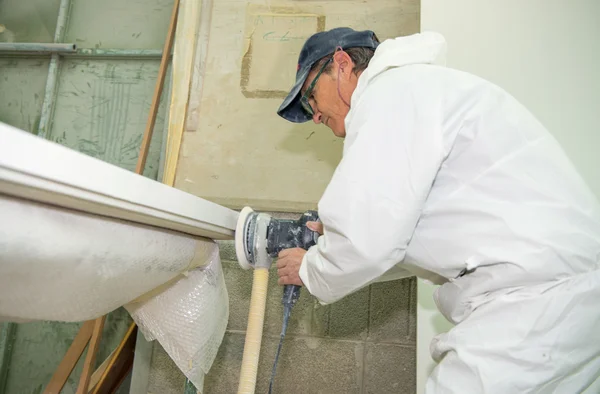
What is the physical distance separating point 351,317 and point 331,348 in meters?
0.13

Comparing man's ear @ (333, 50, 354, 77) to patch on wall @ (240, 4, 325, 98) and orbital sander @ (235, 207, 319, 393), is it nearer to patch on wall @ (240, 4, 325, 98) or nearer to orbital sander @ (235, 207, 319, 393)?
orbital sander @ (235, 207, 319, 393)

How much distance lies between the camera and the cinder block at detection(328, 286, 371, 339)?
1.73 m

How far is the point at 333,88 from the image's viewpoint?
1.28 m

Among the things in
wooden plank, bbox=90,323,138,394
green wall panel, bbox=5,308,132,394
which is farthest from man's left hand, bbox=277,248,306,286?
green wall panel, bbox=5,308,132,394

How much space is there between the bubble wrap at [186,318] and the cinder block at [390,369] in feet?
2.13

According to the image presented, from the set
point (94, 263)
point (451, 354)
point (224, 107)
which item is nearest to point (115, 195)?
point (94, 263)

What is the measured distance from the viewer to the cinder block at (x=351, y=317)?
5.66ft

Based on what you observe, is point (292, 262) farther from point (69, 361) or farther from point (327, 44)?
point (69, 361)

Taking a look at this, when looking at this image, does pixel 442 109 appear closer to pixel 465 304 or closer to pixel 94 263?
pixel 465 304

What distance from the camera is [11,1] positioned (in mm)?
2479

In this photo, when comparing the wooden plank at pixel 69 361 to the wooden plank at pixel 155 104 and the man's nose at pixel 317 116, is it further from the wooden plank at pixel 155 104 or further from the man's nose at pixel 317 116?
the man's nose at pixel 317 116

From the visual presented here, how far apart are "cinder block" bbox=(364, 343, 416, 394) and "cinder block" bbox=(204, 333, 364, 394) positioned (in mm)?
36

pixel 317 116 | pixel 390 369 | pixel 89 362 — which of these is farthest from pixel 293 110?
Result: pixel 89 362

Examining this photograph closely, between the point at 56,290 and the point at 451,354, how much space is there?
734mm
